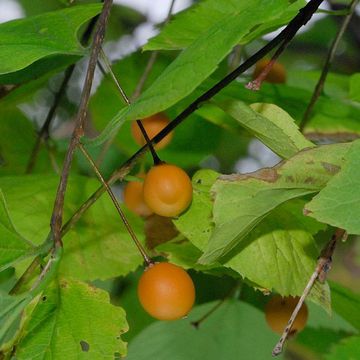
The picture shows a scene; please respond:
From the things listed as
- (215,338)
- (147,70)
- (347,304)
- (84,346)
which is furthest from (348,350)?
(147,70)

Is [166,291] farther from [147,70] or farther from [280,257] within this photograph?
[147,70]

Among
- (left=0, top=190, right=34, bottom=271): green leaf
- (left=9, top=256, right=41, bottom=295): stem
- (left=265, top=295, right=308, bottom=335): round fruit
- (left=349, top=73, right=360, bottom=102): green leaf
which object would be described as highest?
(left=0, top=190, right=34, bottom=271): green leaf

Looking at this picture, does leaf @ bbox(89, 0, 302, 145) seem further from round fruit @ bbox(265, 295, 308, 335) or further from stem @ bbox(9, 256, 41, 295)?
round fruit @ bbox(265, 295, 308, 335)

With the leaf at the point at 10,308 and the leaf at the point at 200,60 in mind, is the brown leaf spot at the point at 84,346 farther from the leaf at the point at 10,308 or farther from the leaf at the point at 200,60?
the leaf at the point at 200,60

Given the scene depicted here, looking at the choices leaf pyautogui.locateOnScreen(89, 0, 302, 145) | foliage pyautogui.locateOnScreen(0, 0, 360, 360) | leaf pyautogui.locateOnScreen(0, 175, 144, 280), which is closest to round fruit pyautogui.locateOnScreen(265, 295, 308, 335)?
foliage pyautogui.locateOnScreen(0, 0, 360, 360)

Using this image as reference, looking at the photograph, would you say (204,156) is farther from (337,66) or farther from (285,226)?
(337,66)

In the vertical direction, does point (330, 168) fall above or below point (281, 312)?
above
